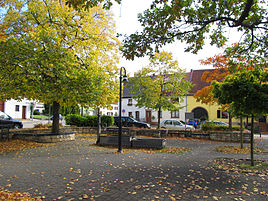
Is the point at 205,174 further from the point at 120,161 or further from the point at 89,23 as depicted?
the point at 89,23

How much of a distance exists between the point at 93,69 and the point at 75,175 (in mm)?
7285

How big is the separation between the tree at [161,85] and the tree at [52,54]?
7.74 m

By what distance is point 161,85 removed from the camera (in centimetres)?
2059

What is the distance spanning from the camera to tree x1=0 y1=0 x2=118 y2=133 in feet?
33.6

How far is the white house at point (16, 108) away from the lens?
37366 mm

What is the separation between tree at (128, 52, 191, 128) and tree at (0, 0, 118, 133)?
7.74m

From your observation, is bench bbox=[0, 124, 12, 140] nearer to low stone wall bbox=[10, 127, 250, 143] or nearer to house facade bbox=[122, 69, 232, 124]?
low stone wall bbox=[10, 127, 250, 143]

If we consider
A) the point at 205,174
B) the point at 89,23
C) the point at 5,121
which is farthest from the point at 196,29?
the point at 5,121

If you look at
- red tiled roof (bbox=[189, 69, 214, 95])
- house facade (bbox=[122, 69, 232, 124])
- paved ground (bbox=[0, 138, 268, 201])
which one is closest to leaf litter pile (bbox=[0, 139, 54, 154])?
paved ground (bbox=[0, 138, 268, 201])

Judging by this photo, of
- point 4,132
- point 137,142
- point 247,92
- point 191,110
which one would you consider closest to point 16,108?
point 4,132

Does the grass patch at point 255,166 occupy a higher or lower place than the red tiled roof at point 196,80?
lower

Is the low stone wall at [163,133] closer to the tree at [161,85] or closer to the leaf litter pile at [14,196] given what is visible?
the tree at [161,85]

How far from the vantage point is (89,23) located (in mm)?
12883

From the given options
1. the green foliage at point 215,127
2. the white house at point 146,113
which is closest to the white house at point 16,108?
the white house at point 146,113
